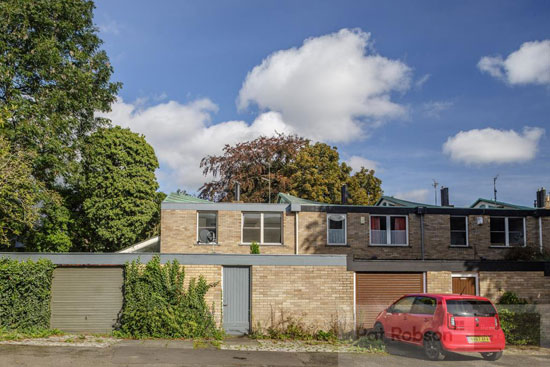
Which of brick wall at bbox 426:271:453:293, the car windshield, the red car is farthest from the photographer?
brick wall at bbox 426:271:453:293

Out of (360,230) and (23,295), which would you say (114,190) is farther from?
(360,230)

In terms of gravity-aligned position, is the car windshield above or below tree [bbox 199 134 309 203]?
below

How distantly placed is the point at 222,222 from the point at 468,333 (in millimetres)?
14178

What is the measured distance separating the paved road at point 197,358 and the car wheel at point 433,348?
0.67ft

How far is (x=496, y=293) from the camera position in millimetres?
19469

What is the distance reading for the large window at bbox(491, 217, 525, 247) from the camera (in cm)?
2664

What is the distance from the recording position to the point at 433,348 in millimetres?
13867

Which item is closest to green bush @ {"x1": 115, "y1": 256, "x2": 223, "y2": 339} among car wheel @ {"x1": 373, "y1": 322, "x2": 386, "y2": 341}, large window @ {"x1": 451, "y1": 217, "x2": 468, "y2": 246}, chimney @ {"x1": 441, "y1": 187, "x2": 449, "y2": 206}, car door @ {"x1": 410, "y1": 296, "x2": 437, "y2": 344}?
car wheel @ {"x1": 373, "y1": 322, "x2": 386, "y2": 341}

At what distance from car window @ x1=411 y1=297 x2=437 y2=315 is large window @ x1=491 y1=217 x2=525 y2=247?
13.7 metres

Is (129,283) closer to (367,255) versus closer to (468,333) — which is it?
(468,333)

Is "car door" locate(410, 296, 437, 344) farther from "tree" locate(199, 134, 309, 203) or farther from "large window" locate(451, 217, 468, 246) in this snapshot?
"tree" locate(199, 134, 309, 203)

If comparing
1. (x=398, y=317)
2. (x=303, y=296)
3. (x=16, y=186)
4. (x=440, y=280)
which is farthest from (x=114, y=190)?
(x=398, y=317)

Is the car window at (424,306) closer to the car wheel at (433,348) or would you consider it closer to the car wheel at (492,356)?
the car wheel at (433,348)

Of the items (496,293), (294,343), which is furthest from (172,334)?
(496,293)
